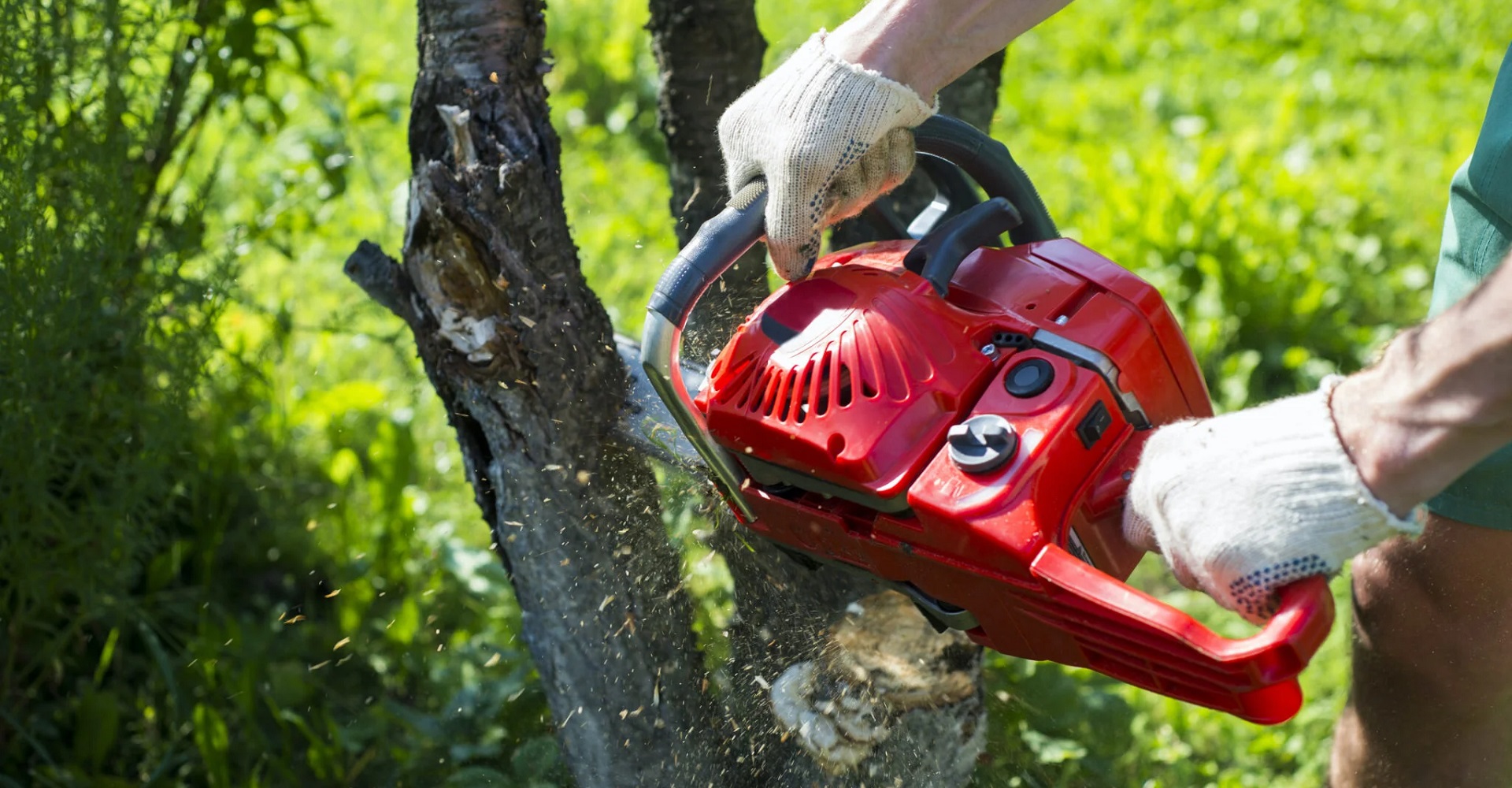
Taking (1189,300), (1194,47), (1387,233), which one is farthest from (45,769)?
(1194,47)

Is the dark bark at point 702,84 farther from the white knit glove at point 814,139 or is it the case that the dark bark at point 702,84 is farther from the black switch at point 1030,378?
the black switch at point 1030,378

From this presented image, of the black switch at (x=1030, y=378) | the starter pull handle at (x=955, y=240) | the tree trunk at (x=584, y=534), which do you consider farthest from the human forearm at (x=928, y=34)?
the tree trunk at (x=584, y=534)

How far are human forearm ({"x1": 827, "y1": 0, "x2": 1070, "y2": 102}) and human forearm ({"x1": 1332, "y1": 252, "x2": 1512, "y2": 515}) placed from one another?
0.66 meters

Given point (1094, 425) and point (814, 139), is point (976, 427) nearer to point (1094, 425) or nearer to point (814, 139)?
point (1094, 425)

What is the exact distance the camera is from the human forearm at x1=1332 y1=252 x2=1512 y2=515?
1089mm

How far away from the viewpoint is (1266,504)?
47.4 inches

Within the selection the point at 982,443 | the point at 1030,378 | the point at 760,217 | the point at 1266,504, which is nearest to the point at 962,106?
the point at 760,217

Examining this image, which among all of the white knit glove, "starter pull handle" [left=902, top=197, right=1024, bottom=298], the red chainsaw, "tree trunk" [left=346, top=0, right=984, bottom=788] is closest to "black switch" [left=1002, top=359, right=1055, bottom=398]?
the red chainsaw

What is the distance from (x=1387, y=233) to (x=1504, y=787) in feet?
8.18

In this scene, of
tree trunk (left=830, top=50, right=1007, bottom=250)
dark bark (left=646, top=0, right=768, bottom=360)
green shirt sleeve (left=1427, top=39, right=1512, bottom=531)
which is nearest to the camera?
green shirt sleeve (left=1427, top=39, right=1512, bottom=531)

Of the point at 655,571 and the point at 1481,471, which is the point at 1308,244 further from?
the point at 655,571

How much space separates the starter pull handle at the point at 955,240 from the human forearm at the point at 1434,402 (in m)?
0.52

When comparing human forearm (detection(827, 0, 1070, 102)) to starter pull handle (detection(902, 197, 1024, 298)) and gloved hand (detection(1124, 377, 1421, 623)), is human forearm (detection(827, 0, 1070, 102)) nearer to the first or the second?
starter pull handle (detection(902, 197, 1024, 298))

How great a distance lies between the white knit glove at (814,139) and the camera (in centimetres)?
155
